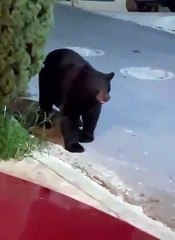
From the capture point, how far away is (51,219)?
1.48 m

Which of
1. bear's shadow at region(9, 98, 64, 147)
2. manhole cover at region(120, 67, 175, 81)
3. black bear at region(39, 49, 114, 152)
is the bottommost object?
→ manhole cover at region(120, 67, 175, 81)

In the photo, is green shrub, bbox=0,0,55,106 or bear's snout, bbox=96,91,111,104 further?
bear's snout, bbox=96,91,111,104

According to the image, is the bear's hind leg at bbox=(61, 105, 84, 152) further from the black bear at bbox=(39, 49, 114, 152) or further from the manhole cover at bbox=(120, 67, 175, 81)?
the manhole cover at bbox=(120, 67, 175, 81)

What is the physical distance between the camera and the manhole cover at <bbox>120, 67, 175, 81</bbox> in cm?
264

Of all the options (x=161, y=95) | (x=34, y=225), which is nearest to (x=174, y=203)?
(x=34, y=225)

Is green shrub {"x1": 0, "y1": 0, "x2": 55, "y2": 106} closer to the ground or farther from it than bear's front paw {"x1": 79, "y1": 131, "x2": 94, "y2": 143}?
farther from it

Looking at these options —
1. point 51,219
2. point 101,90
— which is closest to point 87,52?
point 101,90

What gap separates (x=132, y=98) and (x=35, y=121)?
540 millimetres

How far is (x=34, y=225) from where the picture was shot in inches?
57.1

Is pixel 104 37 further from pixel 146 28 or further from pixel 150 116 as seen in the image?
pixel 150 116

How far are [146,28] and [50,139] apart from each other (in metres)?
1.86

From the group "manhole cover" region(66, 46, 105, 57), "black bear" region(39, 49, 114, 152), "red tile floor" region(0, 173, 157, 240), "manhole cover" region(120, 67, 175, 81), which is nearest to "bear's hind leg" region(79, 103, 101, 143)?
"black bear" region(39, 49, 114, 152)

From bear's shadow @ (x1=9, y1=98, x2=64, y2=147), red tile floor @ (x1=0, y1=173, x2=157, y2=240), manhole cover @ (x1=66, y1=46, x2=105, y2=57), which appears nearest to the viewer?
red tile floor @ (x1=0, y1=173, x2=157, y2=240)

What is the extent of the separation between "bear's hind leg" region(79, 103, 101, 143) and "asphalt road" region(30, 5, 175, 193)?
1.2 inches
